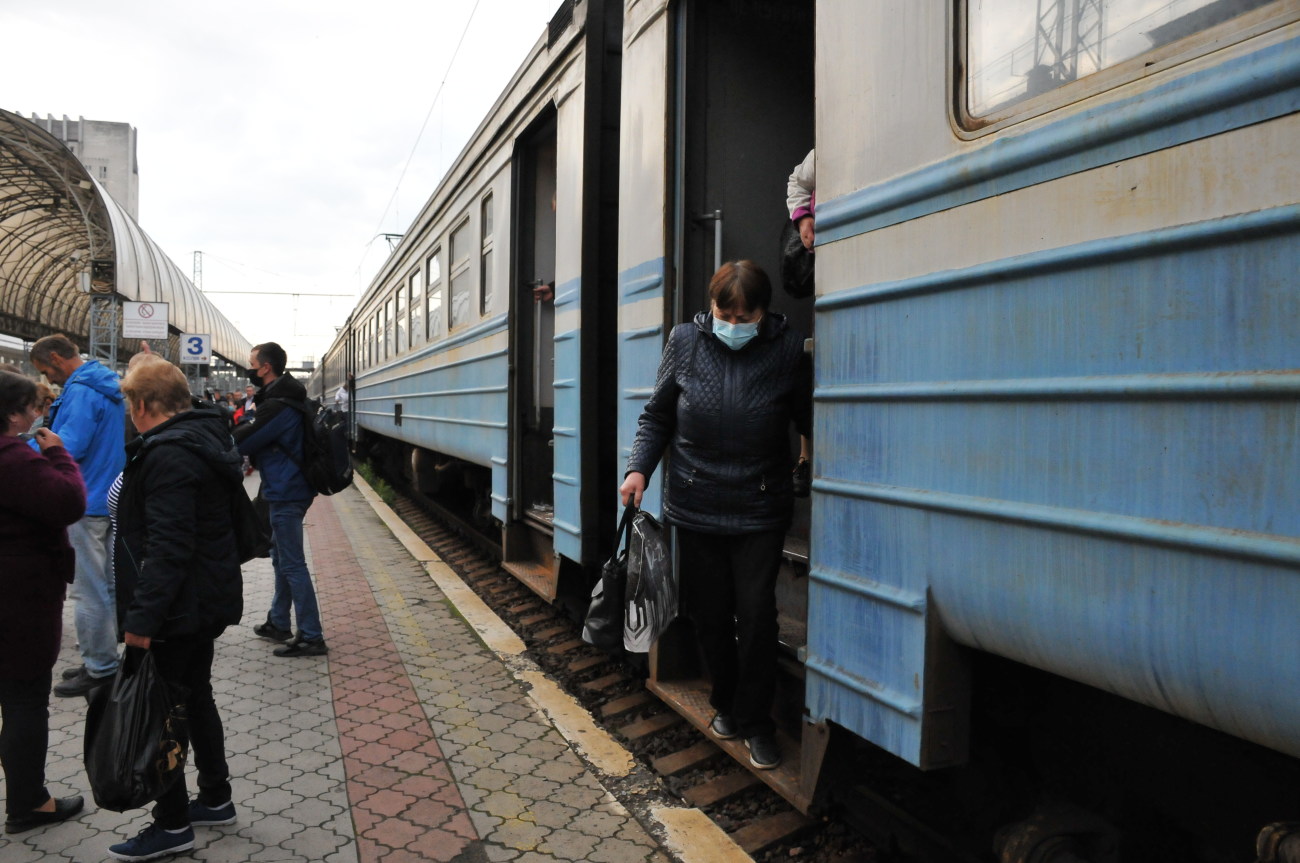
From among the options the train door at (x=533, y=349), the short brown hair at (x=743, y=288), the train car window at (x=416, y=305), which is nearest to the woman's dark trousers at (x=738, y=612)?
the short brown hair at (x=743, y=288)

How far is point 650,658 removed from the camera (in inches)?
148

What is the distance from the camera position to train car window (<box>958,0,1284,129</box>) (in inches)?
62.6

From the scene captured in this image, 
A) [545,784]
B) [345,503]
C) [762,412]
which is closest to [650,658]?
[545,784]

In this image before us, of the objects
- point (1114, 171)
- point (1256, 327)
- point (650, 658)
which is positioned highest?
point (1114, 171)

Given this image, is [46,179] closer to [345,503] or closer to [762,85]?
[345,503]

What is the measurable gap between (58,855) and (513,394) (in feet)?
10.4

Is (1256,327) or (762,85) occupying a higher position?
(762,85)

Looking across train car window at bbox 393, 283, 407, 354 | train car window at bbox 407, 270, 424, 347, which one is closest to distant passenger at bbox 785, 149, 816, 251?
train car window at bbox 407, 270, 424, 347

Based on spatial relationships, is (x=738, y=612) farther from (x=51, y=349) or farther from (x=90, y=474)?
(x=51, y=349)

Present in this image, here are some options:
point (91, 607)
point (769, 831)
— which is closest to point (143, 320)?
point (91, 607)

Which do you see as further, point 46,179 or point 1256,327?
point 46,179

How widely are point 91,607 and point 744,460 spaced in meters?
3.16

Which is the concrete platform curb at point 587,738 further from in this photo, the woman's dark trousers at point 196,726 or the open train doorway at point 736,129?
the woman's dark trousers at point 196,726

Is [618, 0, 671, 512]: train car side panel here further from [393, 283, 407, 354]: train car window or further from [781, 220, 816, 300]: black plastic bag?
[393, 283, 407, 354]: train car window
